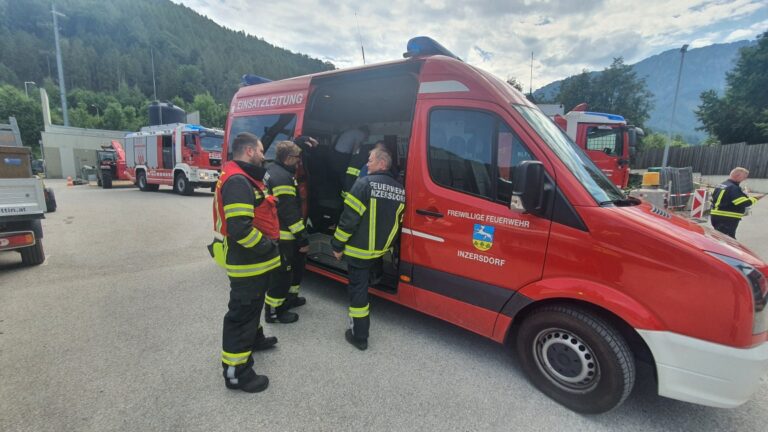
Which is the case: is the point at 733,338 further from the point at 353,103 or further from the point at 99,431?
the point at 353,103

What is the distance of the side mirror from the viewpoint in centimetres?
221

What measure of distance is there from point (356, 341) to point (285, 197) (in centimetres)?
147

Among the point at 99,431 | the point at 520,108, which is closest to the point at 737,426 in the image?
the point at 520,108

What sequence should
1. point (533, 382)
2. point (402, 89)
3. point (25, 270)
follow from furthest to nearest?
point (25, 270) < point (402, 89) < point (533, 382)

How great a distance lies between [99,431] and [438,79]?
340 centimetres

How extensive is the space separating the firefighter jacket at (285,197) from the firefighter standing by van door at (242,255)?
0.61m

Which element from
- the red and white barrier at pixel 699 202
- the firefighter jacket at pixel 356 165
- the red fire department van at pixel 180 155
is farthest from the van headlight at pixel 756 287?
the red fire department van at pixel 180 155

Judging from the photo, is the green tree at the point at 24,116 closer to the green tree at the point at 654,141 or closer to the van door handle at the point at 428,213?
the van door handle at the point at 428,213

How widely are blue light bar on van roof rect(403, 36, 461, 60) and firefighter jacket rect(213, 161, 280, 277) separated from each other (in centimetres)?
181

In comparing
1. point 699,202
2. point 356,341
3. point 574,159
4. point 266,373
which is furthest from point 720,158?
point 266,373

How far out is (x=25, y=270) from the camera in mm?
4969

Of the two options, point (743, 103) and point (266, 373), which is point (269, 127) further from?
point (743, 103)

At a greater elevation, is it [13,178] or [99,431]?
[13,178]

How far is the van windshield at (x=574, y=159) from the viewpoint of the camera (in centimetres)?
245
